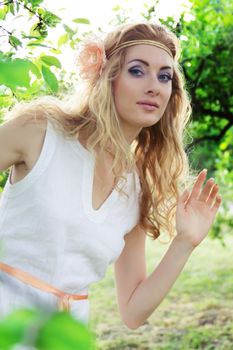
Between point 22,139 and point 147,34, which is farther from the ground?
point 147,34

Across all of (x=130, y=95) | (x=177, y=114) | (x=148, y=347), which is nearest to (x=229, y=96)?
(x=148, y=347)

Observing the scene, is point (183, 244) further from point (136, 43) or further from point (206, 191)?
point (136, 43)

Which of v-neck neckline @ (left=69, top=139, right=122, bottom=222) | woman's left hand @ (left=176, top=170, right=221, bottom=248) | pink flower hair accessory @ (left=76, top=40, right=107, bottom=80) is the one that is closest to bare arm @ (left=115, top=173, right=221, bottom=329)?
woman's left hand @ (left=176, top=170, right=221, bottom=248)

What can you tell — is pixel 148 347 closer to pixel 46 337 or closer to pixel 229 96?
pixel 229 96

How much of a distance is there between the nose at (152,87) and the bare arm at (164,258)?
0.89 feet

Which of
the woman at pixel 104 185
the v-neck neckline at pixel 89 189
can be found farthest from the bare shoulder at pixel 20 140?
the v-neck neckline at pixel 89 189

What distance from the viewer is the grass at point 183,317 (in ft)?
17.1

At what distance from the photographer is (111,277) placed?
8125 millimetres

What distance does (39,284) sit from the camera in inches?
68.6

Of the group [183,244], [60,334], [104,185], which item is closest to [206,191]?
[183,244]

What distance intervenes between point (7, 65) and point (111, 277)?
7.89 m

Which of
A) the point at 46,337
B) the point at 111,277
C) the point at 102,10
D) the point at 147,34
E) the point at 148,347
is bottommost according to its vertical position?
the point at 111,277

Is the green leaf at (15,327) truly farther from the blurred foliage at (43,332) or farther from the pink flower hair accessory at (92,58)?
the pink flower hair accessory at (92,58)

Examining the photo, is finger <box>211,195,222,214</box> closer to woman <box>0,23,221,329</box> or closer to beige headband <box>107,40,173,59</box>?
woman <box>0,23,221,329</box>
